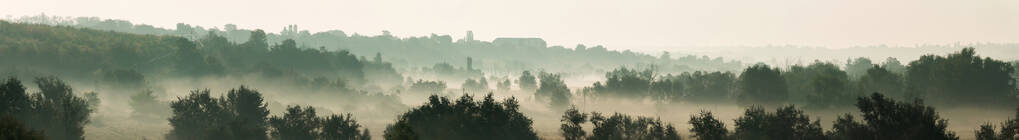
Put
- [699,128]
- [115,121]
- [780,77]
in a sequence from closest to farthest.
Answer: [699,128] → [115,121] → [780,77]

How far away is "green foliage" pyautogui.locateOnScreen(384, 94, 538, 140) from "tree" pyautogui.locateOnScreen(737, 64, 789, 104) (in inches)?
3077

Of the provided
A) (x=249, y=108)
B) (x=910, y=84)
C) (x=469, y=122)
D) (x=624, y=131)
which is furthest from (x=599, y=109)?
(x=469, y=122)

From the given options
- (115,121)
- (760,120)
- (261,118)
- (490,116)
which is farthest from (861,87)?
(115,121)

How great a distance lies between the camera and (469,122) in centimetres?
8156

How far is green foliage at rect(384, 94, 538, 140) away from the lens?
80.8 meters

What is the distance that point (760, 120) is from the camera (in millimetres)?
78188

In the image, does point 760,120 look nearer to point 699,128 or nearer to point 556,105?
point 699,128

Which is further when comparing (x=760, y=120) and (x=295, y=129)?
(x=295, y=129)

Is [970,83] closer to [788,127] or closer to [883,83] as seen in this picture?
[883,83]

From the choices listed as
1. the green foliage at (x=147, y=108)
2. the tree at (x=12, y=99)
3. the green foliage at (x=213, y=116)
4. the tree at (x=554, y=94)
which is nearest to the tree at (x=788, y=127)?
the green foliage at (x=213, y=116)

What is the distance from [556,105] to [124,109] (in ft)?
267

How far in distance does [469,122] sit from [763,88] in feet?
281

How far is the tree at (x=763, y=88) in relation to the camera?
498 feet

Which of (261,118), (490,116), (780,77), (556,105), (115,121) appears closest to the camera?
(490,116)
